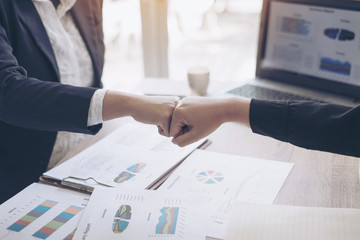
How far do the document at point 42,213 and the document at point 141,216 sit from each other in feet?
0.10

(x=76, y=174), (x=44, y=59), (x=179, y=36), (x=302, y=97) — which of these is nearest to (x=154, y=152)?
(x=76, y=174)

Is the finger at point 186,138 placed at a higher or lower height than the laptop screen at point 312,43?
lower

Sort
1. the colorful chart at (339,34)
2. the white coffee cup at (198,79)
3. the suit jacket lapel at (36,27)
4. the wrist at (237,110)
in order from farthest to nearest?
the white coffee cup at (198,79)
the colorful chart at (339,34)
the suit jacket lapel at (36,27)
the wrist at (237,110)

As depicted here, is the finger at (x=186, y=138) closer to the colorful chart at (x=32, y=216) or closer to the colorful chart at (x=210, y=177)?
the colorful chart at (x=210, y=177)

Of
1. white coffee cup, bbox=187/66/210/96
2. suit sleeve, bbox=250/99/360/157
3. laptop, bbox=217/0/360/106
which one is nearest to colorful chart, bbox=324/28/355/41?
laptop, bbox=217/0/360/106

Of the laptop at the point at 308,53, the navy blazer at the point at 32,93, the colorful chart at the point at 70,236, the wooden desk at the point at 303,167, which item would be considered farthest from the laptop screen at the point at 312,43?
the colorful chart at the point at 70,236

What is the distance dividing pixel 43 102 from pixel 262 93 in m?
0.82

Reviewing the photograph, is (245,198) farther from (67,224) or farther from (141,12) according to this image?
(141,12)

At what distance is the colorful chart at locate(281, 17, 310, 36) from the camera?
1346mm

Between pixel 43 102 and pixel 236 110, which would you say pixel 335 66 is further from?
pixel 43 102

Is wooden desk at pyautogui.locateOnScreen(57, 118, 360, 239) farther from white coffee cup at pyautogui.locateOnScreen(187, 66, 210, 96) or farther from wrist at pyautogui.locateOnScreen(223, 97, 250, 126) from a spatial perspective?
white coffee cup at pyautogui.locateOnScreen(187, 66, 210, 96)

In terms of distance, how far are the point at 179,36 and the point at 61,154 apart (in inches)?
123

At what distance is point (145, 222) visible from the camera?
0.71 m

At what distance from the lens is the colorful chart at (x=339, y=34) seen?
1253mm
